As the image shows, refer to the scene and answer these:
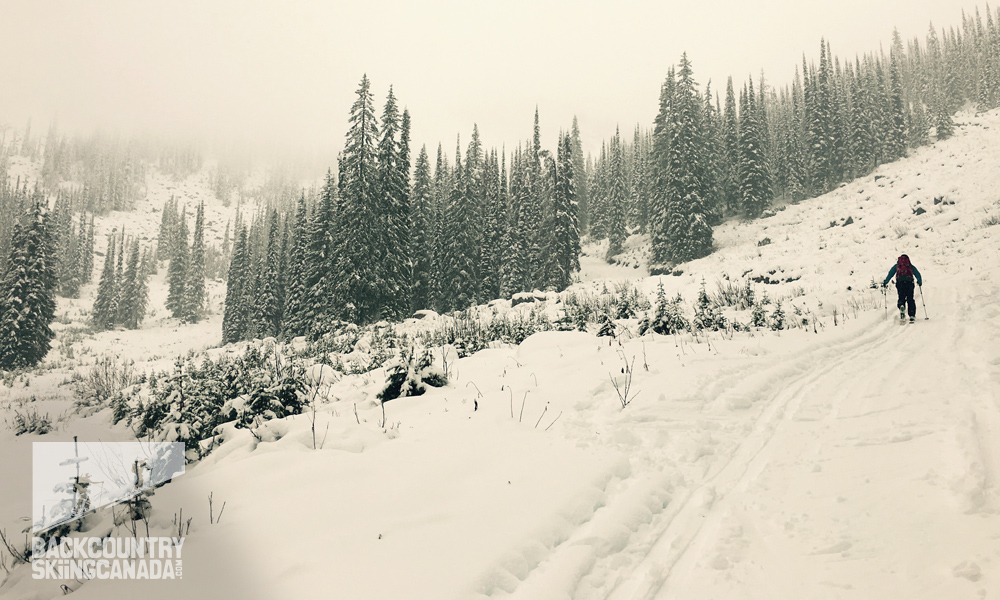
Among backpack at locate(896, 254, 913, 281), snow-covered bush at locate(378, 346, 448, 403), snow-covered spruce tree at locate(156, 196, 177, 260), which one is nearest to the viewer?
snow-covered bush at locate(378, 346, 448, 403)

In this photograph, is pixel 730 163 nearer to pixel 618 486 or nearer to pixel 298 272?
pixel 298 272

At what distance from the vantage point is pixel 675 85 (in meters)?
41.2

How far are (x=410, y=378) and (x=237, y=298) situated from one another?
5442cm

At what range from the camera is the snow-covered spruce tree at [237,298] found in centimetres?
4847

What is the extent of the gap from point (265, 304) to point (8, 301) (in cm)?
1750

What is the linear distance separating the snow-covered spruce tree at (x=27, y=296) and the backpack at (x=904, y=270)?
46.8m

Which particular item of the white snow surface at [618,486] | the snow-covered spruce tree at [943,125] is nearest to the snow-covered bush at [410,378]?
the white snow surface at [618,486]

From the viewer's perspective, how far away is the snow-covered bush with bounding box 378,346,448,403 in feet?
20.7

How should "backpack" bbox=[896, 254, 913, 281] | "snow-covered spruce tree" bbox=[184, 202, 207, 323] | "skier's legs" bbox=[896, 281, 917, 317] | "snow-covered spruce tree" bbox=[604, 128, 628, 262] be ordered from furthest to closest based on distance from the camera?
1. "snow-covered spruce tree" bbox=[184, 202, 207, 323]
2. "snow-covered spruce tree" bbox=[604, 128, 628, 262]
3. "backpack" bbox=[896, 254, 913, 281]
4. "skier's legs" bbox=[896, 281, 917, 317]

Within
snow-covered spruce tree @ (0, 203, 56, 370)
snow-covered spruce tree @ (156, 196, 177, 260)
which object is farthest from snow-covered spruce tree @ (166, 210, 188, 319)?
snow-covered spruce tree @ (156, 196, 177, 260)

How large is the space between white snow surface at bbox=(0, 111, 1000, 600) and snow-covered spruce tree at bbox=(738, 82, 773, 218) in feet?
139

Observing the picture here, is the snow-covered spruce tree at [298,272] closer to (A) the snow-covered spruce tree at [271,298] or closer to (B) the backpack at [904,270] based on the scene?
Answer: (A) the snow-covered spruce tree at [271,298]

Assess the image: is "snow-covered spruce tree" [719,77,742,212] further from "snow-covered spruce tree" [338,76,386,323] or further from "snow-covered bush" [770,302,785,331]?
"snow-covered bush" [770,302,785,331]

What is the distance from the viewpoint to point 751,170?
44188mm
